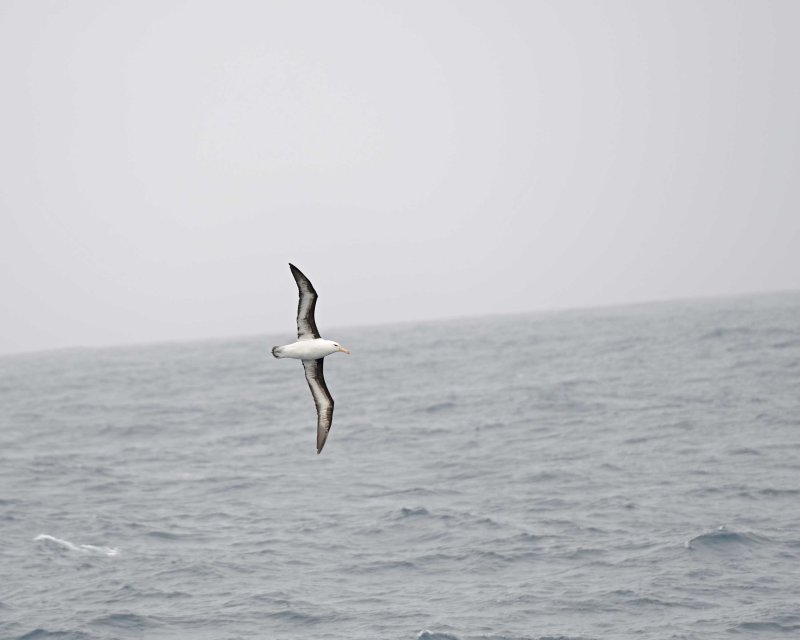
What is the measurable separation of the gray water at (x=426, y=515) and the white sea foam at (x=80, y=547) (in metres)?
0.10

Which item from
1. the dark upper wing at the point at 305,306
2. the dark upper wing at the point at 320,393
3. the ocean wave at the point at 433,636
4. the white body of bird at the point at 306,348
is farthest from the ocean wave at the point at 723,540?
→ the dark upper wing at the point at 305,306

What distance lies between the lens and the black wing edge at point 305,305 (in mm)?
16014

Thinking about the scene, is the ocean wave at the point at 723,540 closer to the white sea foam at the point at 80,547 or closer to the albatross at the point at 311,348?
the albatross at the point at 311,348

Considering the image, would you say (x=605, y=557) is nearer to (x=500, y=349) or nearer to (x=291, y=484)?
(x=291, y=484)

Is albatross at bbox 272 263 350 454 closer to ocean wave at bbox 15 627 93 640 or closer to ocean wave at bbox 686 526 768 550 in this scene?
ocean wave at bbox 15 627 93 640

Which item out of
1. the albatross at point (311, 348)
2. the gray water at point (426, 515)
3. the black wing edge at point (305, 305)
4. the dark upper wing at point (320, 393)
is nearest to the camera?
the black wing edge at point (305, 305)

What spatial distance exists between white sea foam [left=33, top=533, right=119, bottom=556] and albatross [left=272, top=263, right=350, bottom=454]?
959 centimetres

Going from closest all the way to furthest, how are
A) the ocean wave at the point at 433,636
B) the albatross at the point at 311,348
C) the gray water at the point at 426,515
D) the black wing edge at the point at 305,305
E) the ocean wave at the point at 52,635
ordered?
A: 1. the black wing edge at the point at 305,305
2. the albatross at the point at 311,348
3. the ocean wave at the point at 433,636
4. the ocean wave at the point at 52,635
5. the gray water at the point at 426,515

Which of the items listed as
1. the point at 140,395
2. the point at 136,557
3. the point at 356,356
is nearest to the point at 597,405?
the point at 136,557

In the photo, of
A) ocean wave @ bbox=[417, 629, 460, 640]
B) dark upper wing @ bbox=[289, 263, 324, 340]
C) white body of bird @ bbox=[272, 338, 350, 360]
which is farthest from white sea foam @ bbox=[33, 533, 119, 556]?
dark upper wing @ bbox=[289, 263, 324, 340]

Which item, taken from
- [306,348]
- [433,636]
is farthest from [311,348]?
[433,636]

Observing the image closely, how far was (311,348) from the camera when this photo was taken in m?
17.1

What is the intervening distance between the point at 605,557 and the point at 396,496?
793 cm

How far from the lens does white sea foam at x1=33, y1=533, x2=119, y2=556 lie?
24875 millimetres
